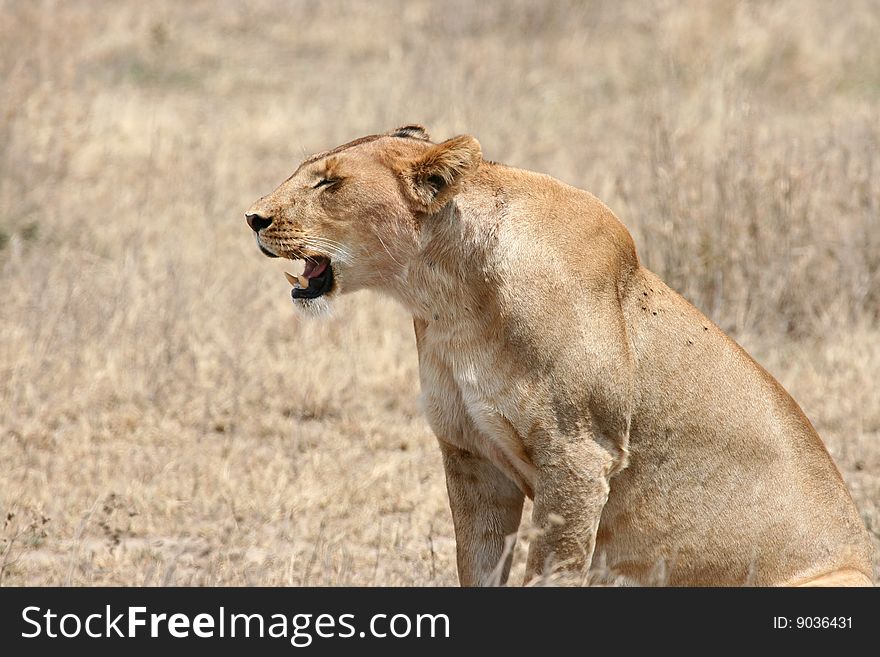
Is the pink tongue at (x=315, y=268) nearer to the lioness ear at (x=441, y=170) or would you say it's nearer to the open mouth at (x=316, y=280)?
the open mouth at (x=316, y=280)

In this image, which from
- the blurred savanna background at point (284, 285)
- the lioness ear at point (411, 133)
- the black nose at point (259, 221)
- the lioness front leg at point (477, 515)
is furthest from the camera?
the blurred savanna background at point (284, 285)

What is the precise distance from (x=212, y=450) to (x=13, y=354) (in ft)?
4.10

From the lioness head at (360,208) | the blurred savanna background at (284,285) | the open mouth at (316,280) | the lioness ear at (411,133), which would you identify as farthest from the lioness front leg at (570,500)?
the lioness ear at (411,133)

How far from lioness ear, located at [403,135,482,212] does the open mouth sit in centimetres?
38

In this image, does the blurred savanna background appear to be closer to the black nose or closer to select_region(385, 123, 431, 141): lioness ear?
the black nose

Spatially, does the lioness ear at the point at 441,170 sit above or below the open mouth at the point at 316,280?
above

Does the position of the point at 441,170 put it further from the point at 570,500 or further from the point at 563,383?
the point at 570,500

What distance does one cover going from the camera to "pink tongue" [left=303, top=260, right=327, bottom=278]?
409 cm

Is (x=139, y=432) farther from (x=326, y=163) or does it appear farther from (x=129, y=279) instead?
(x=326, y=163)

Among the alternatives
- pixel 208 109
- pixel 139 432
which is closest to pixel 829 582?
pixel 139 432

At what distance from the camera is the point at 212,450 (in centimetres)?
619

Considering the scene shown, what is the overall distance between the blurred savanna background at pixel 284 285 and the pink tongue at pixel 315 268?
1140 mm

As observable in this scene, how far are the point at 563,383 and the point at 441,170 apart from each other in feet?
2.38

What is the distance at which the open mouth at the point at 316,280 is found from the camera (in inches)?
161
